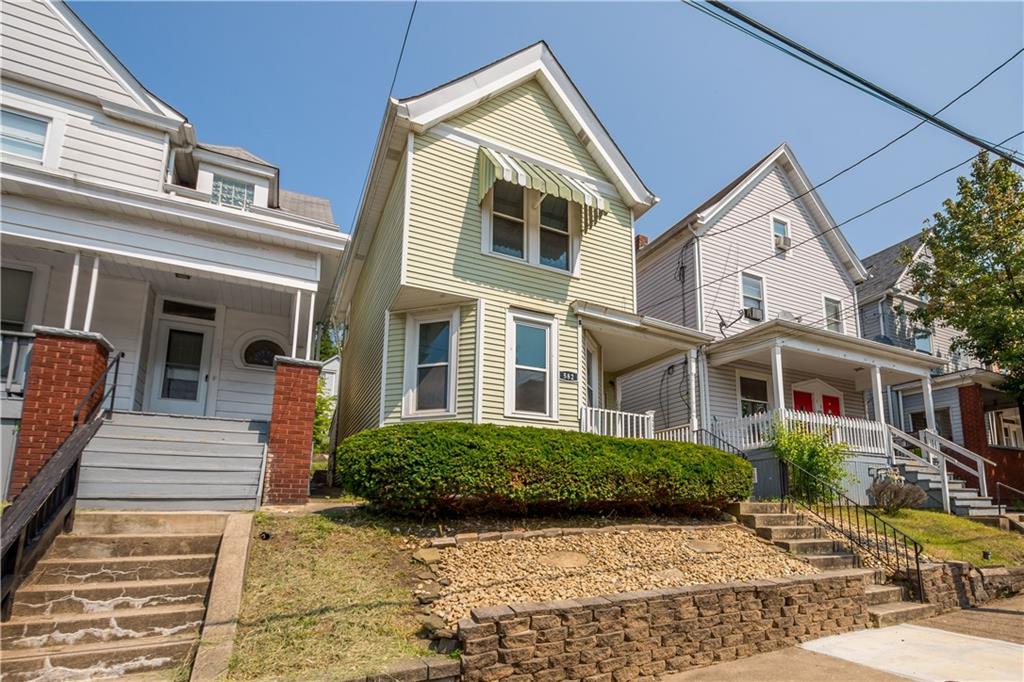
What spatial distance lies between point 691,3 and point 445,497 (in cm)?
644

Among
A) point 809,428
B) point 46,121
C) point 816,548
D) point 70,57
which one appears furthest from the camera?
point 809,428

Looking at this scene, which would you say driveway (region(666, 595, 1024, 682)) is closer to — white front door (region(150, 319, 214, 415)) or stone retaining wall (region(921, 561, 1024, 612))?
stone retaining wall (region(921, 561, 1024, 612))

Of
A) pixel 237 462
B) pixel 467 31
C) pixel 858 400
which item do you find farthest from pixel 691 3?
pixel 858 400

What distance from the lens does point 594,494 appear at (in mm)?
8805

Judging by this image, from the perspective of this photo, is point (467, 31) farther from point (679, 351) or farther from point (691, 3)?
point (679, 351)

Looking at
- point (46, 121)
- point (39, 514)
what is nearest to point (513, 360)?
point (39, 514)

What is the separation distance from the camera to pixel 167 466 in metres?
7.66

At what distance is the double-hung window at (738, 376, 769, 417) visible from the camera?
55.0 feet

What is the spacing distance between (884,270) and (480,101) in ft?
62.0

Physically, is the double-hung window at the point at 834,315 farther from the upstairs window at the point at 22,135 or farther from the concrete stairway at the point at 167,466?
the upstairs window at the point at 22,135

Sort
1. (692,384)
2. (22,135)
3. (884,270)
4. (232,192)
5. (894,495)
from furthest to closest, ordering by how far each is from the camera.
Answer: (884,270)
(692,384)
(232,192)
(894,495)
(22,135)

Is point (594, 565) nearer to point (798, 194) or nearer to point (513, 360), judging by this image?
point (513, 360)

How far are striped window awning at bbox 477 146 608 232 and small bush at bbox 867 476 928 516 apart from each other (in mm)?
7857

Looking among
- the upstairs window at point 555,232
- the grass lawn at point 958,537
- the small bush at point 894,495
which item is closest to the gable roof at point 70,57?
the upstairs window at point 555,232
